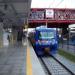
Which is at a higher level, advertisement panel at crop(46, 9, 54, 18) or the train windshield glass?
advertisement panel at crop(46, 9, 54, 18)

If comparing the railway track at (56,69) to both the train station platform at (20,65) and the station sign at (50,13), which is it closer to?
the train station platform at (20,65)

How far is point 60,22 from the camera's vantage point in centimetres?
9206

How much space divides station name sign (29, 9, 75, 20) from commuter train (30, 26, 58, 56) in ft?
175

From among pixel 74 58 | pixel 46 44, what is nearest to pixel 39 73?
pixel 74 58

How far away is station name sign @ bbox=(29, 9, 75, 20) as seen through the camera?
9031cm

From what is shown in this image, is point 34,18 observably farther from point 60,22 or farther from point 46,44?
point 46,44

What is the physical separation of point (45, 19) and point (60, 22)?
4.37 metres

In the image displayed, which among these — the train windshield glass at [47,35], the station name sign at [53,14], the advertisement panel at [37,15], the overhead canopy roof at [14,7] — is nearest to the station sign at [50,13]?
the station name sign at [53,14]

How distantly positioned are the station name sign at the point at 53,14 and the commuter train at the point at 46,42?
53324mm

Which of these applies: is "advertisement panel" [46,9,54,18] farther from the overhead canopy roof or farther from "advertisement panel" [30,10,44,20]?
the overhead canopy roof

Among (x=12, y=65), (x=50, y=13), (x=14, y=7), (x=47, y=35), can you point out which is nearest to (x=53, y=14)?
(x=50, y=13)

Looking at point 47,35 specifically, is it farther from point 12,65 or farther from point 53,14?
point 53,14

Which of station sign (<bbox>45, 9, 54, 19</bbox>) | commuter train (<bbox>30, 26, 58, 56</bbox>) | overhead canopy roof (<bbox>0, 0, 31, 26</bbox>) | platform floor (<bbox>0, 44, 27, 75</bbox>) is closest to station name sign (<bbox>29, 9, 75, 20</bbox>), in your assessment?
station sign (<bbox>45, 9, 54, 19</bbox>)

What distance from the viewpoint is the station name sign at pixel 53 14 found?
296 ft
